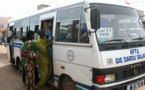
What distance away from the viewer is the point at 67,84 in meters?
4.06

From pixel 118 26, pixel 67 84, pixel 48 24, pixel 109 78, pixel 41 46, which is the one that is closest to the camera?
pixel 109 78

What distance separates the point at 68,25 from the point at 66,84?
156 cm

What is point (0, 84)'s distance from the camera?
5.75 m

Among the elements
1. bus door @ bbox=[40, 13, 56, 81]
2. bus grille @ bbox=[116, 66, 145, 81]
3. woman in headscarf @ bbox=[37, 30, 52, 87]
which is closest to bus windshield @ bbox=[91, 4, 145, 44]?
bus grille @ bbox=[116, 66, 145, 81]

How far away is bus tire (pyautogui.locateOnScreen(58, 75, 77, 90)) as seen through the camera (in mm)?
3850

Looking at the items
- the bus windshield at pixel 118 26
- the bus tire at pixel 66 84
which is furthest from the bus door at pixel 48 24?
the bus windshield at pixel 118 26

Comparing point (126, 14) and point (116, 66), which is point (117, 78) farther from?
Result: point (126, 14)

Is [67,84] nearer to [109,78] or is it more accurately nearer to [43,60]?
[43,60]

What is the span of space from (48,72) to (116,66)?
2163 millimetres

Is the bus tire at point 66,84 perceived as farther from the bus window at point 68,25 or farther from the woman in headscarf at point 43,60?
the bus window at point 68,25

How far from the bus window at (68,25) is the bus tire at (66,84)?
3.32 ft

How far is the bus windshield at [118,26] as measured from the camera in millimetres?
3309

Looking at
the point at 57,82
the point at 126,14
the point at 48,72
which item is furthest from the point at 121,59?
the point at 48,72

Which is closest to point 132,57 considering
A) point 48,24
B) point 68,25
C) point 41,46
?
point 68,25
